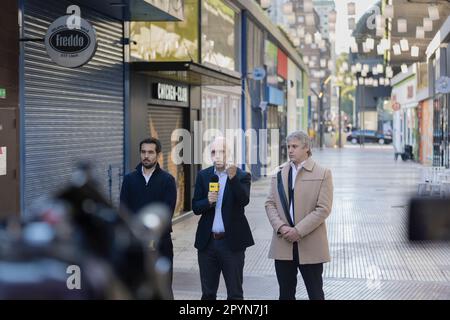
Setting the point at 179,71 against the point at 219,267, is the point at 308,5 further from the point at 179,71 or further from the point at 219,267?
the point at 219,267

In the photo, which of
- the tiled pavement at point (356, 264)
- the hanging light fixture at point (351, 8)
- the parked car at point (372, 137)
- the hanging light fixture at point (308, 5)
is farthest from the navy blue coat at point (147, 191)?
the parked car at point (372, 137)

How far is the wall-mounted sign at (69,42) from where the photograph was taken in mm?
9242

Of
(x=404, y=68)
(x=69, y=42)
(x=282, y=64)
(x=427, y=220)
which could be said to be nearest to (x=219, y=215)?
(x=69, y=42)

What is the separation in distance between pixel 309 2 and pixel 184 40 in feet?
28.5

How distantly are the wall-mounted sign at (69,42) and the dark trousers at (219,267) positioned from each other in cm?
349

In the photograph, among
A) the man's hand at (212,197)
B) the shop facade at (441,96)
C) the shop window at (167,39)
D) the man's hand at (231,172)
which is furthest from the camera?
the shop facade at (441,96)

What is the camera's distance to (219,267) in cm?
682

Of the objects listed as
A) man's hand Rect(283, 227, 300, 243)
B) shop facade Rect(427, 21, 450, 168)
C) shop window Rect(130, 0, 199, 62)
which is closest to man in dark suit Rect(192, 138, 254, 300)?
man's hand Rect(283, 227, 300, 243)

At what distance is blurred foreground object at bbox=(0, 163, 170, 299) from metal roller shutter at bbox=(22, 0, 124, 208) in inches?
333

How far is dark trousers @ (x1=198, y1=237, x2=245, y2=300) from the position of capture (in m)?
6.66

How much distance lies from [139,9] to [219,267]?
6.42m

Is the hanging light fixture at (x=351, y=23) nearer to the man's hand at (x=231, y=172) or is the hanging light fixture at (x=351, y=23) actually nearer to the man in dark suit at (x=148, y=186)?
the man in dark suit at (x=148, y=186)

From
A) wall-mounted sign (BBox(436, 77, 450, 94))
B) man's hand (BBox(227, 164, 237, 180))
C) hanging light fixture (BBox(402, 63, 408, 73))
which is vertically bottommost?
man's hand (BBox(227, 164, 237, 180))

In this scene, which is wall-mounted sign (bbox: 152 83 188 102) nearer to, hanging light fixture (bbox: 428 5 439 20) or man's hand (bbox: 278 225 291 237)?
hanging light fixture (bbox: 428 5 439 20)
